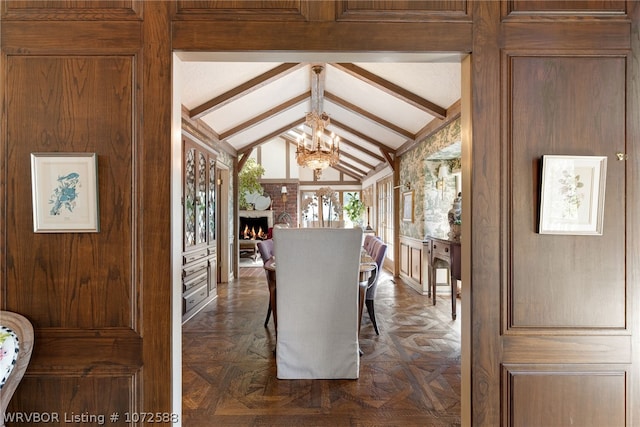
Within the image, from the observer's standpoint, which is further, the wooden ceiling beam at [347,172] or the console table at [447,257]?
the wooden ceiling beam at [347,172]

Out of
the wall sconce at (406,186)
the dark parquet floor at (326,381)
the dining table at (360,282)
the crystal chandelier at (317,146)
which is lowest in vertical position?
the dark parquet floor at (326,381)

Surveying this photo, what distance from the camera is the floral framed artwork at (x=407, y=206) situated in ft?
17.2

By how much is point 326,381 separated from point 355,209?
812cm

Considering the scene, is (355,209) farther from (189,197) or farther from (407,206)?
(189,197)

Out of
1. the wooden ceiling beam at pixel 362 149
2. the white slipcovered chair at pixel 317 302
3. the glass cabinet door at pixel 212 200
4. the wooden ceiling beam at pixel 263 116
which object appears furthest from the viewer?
the wooden ceiling beam at pixel 362 149

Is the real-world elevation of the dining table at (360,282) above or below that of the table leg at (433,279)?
above

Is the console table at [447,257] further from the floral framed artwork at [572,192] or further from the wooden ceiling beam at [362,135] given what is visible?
the wooden ceiling beam at [362,135]

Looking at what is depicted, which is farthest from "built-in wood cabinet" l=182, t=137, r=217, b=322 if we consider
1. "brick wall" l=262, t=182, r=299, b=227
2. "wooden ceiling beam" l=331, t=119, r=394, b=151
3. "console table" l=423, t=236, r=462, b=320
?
"brick wall" l=262, t=182, r=299, b=227

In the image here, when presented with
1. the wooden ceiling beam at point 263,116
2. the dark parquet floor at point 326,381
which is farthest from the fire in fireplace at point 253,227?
the dark parquet floor at point 326,381

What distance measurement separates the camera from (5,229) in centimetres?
142

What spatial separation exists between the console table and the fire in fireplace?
18.5 ft

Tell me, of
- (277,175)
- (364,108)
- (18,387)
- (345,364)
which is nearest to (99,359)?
(18,387)

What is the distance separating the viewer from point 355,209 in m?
10.2

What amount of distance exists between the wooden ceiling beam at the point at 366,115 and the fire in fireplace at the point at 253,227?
5178mm
